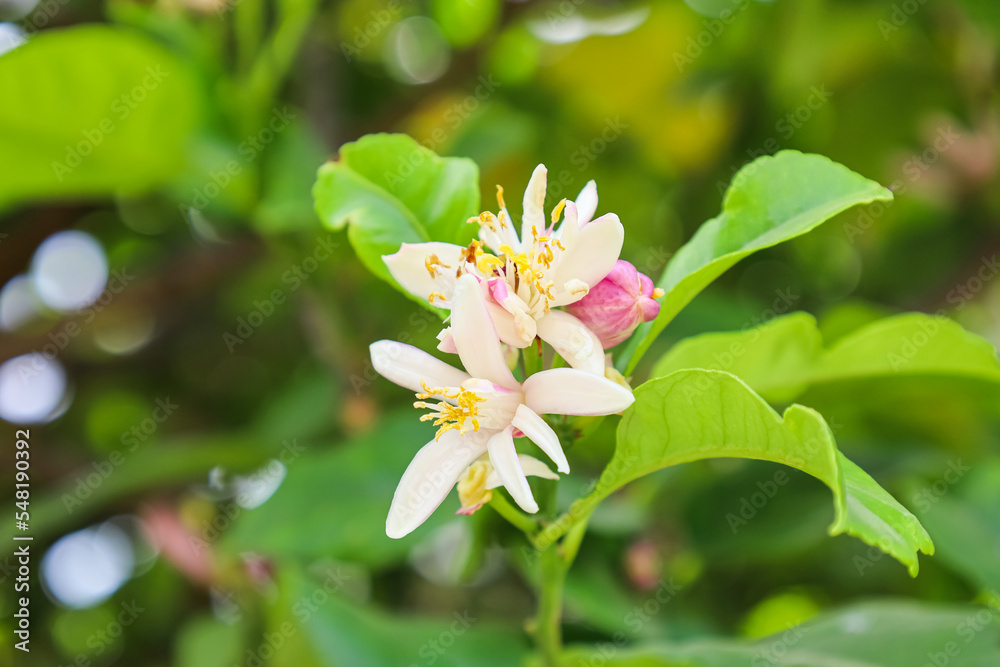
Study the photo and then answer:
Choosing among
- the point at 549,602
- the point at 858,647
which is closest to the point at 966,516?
the point at 858,647

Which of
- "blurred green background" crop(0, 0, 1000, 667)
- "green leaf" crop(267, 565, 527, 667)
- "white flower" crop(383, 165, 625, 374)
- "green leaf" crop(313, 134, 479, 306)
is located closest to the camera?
"white flower" crop(383, 165, 625, 374)

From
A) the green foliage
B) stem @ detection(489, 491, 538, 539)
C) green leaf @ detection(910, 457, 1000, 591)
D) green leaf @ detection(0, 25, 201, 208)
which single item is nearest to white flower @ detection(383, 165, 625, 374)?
stem @ detection(489, 491, 538, 539)

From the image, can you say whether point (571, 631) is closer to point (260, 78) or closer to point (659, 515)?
point (659, 515)

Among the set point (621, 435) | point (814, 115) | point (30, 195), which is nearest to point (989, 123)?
point (814, 115)

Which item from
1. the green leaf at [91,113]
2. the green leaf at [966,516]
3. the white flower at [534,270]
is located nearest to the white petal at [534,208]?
the white flower at [534,270]

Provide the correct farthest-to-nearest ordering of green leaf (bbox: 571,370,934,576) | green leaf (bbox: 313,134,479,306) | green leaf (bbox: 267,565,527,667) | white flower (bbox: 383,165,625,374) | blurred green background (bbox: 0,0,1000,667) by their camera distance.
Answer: blurred green background (bbox: 0,0,1000,667) → green leaf (bbox: 267,565,527,667) → green leaf (bbox: 313,134,479,306) → white flower (bbox: 383,165,625,374) → green leaf (bbox: 571,370,934,576)

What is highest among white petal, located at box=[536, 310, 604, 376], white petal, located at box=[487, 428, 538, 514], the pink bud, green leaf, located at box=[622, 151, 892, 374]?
green leaf, located at box=[622, 151, 892, 374]

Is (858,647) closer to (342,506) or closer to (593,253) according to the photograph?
(593,253)

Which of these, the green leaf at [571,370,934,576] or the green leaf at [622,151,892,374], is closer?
the green leaf at [571,370,934,576]

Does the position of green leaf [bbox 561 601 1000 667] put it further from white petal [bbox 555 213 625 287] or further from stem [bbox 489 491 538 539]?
white petal [bbox 555 213 625 287]
